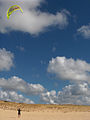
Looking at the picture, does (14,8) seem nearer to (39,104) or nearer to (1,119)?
(1,119)

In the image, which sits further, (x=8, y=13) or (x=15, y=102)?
(x=15, y=102)

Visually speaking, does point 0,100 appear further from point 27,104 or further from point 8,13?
point 8,13

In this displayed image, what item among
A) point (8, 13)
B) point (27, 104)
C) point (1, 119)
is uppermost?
point (8, 13)

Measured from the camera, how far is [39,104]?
307ft

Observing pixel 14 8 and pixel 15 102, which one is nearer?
pixel 14 8

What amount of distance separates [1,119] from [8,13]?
72.2 feet

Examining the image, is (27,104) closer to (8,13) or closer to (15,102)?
(15,102)

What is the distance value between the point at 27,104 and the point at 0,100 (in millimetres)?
12371

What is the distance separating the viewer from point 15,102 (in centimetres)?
9206

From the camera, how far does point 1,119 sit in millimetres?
41938

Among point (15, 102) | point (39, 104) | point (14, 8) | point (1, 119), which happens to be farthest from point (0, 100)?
point (14, 8)

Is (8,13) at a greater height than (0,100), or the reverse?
(8,13)

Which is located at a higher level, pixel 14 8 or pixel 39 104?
pixel 14 8

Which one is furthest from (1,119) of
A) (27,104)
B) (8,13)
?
(27,104)
